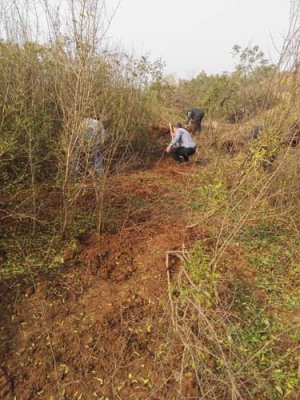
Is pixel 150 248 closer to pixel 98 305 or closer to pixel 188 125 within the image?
pixel 98 305

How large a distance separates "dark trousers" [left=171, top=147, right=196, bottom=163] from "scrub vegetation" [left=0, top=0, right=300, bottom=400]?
2068mm

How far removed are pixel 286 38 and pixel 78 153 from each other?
261cm

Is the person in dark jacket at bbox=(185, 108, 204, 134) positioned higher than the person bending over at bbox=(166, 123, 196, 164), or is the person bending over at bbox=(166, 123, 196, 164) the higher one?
the person in dark jacket at bbox=(185, 108, 204, 134)

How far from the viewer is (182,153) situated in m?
6.77

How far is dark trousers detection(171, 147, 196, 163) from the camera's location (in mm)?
6633

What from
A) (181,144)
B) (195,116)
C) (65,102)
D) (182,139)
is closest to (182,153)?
(181,144)

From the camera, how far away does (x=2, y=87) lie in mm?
3803

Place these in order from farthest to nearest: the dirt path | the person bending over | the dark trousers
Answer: the dark trousers
the person bending over
the dirt path

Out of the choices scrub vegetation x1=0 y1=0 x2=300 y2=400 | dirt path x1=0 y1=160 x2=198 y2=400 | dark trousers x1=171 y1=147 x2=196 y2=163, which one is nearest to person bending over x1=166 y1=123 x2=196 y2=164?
dark trousers x1=171 y1=147 x2=196 y2=163

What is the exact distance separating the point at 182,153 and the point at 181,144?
238 mm

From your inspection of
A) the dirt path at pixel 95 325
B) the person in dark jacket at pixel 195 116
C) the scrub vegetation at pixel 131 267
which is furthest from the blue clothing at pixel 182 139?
the dirt path at pixel 95 325

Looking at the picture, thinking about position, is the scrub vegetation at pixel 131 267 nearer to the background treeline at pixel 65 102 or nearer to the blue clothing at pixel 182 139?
the background treeline at pixel 65 102

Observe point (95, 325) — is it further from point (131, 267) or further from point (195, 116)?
point (195, 116)

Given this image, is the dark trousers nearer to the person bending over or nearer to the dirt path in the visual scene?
the person bending over
